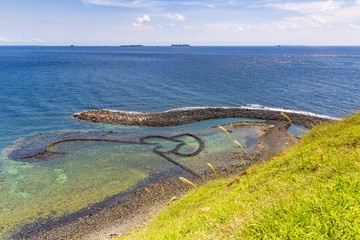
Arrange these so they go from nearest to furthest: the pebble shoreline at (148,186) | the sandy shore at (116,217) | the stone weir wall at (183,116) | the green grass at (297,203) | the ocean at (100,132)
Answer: the green grass at (297,203) < the sandy shore at (116,217) < the pebble shoreline at (148,186) < the ocean at (100,132) < the stone weir wall at (183,116)

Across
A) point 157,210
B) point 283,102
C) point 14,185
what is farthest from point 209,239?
point 283,102

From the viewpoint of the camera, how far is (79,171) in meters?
27.3

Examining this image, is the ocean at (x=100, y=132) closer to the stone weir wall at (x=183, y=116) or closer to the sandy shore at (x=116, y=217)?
the sandy shore at (x=116, y=217)

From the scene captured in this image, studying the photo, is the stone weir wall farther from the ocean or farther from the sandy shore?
the sandy shore

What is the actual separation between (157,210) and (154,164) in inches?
388

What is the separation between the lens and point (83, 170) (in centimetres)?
2752

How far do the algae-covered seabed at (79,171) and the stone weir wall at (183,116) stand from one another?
6.52m

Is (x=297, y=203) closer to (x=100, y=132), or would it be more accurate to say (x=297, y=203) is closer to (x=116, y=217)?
(x=116, y=217)

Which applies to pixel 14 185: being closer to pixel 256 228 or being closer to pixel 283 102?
pixel 256 228

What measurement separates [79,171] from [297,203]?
27.6 meters

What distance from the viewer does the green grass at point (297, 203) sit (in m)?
5.32

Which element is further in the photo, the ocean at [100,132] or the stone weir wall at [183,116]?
the stone weir wall at [183,116]

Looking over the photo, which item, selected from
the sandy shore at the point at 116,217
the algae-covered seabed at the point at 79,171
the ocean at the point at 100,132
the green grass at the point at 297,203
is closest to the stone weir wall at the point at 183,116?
the ocean at the point at 100,132

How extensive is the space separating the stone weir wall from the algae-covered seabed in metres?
6.52
